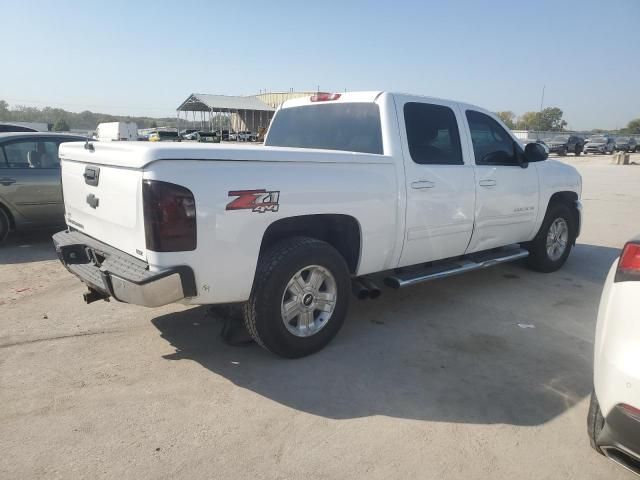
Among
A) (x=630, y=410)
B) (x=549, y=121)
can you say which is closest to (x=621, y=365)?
(x=630, y=410)

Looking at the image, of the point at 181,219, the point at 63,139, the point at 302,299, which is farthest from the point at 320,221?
the point at 63,139

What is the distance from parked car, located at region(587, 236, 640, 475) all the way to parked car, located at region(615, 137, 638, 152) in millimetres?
53648

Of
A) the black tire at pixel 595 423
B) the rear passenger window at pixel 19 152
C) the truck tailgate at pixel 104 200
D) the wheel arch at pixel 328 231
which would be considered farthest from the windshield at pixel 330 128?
the rear passenger window at pixel 19 152

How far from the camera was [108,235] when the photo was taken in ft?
10.8

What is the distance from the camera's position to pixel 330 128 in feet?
14.8

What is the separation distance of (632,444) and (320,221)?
234cm

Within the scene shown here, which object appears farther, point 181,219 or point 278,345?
point 278,345

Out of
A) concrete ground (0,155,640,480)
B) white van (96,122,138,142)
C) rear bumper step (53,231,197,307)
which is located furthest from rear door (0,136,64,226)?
rear bumper step (53,231,197,307)

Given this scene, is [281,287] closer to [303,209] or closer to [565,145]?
[303,209]

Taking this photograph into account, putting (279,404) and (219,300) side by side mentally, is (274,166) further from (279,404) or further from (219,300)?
(279,404)

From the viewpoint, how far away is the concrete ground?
2.50 meters

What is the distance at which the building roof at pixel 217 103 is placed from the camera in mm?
45750

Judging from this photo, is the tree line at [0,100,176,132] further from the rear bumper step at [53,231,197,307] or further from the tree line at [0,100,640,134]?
the rear bumper step at [53,231,197,307]

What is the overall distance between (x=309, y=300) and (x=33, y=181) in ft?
17.2
